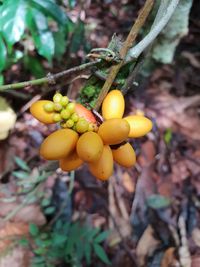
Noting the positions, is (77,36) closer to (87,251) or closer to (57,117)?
(87,251)

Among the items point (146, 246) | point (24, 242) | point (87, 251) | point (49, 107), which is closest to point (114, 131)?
point (49, 107)

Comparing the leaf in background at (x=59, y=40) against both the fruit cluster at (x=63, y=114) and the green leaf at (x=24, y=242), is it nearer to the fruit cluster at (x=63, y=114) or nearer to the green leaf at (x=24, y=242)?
the green leaf at (x=24, y=242)

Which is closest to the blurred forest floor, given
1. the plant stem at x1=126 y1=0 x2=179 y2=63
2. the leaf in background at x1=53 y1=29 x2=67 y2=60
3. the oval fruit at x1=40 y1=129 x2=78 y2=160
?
the leaf in background at x1=53 y1=29 x2=67 y2=60

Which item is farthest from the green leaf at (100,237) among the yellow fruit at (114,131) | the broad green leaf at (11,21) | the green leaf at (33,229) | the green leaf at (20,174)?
the yellow fruit at (114,131)

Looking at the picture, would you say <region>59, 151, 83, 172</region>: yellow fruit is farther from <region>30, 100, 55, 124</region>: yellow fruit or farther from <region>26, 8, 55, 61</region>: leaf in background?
<region>26, 8, 55, 61</region>: leaf in background

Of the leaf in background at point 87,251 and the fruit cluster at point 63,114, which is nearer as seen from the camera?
the fruit cluster at point 63,114

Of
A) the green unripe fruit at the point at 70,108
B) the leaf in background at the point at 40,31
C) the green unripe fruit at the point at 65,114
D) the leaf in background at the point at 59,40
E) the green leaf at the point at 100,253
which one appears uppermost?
the green unripe fruit at the point at 70,108

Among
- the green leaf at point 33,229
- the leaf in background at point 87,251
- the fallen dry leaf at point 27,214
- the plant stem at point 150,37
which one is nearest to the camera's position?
the plant stem at point 150,37
